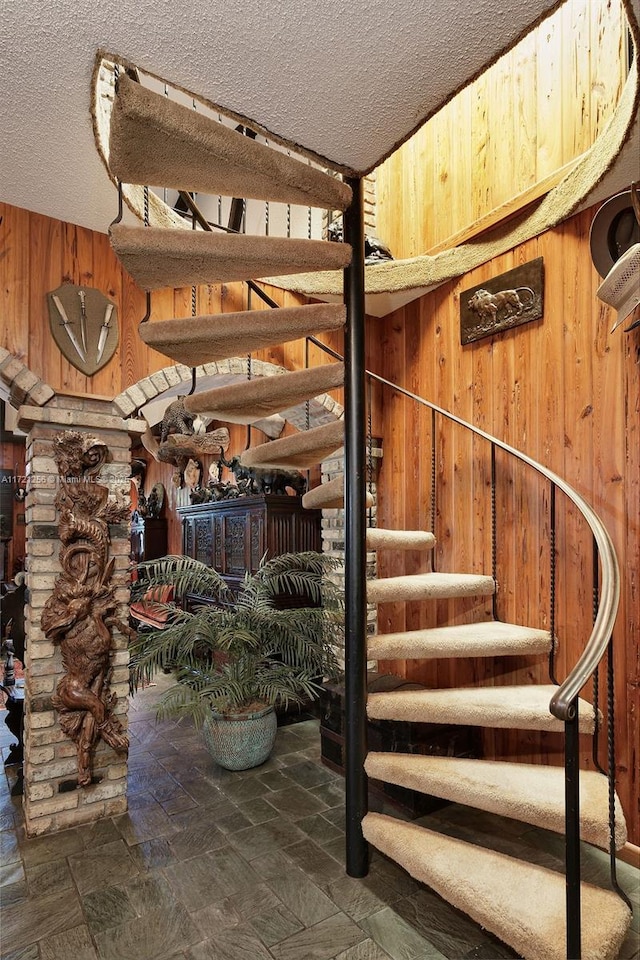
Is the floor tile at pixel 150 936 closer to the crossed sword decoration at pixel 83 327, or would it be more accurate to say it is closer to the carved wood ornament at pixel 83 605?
the carved wood ornament at pixel 83 605

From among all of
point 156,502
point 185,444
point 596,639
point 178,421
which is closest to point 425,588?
point 596,639

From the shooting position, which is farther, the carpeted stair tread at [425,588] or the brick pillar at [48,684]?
the brick pillar at [48,684]

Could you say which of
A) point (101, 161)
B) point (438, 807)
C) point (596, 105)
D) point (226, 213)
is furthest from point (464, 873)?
point (226, 213)

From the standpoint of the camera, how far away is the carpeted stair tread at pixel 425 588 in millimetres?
2166

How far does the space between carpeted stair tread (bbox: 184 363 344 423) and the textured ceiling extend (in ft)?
2.57

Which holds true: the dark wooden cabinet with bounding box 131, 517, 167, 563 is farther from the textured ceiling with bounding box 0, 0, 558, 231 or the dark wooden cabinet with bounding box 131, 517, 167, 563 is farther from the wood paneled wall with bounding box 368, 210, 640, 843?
the textured ceiling with bounding box 0, 0, 558, 231

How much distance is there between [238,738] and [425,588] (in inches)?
54.3

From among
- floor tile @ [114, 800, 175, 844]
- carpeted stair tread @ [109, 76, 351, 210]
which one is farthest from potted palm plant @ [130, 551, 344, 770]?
carpeted stair tread @ [109, 76, 351, 210]

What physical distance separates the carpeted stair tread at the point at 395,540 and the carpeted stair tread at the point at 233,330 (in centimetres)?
86

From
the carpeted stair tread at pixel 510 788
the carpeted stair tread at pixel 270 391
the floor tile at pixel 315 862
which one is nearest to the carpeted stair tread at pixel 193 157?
the carpeted stair tread at pixel 270 391

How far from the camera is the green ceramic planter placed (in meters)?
2.84

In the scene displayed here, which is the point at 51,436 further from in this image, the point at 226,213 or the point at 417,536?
the point at 226,213

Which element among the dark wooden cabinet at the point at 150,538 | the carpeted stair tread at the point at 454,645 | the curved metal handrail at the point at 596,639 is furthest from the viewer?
the dark wooden cabinet at the point at 150,538

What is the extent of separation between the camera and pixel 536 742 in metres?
2.48
